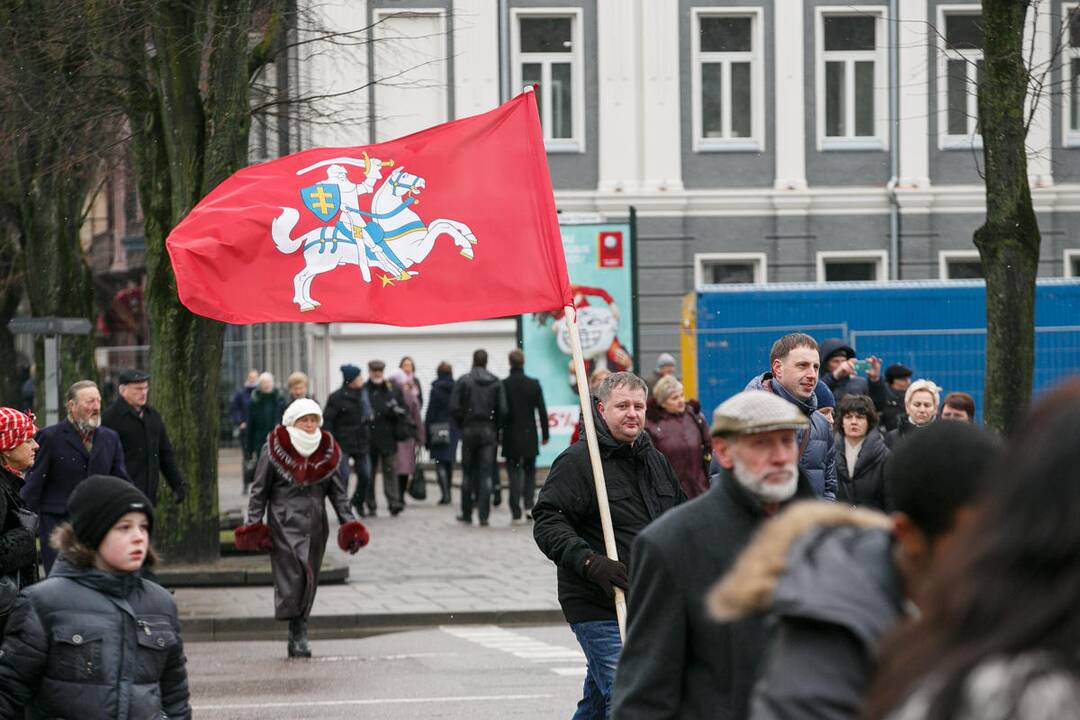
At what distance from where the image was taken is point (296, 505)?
12195mm

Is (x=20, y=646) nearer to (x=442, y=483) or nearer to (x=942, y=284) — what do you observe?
(x=942, y=284)

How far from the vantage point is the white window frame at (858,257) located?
1203 inches

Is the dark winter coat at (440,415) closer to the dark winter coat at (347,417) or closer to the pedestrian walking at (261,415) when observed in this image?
the dark winter coat at (347,417)

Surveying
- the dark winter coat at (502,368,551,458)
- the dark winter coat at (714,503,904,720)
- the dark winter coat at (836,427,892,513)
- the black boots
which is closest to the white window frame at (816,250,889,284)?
the dark winter coat at (502,368,551,458)

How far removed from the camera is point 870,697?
89.4 inches

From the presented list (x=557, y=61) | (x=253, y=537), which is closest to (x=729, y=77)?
(x=557, y=61)

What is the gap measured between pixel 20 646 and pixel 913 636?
3651mm

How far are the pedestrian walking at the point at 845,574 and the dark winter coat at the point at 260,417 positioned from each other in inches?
916

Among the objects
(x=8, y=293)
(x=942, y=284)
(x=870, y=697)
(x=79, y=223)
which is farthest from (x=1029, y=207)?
(x=8, y=293)

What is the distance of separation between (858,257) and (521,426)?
11.1m

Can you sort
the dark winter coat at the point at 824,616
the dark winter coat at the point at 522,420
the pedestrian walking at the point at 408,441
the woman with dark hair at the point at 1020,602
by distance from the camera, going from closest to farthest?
1. the woman with dark hair at the point at 1020,602
2. the dark winter coat at the point at 824,616
3. the dark winter coat at the point at 522,420
4. the pedestrian walking at the point at 408,441

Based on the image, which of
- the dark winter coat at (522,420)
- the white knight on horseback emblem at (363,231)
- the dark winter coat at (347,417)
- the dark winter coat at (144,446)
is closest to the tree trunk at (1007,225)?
the white knight on horseback emblem at (363,231)

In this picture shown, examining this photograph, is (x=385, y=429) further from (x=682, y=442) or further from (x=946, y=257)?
(x=946, y=257)

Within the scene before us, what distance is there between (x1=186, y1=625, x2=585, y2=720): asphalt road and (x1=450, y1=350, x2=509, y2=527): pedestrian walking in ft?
23.3
